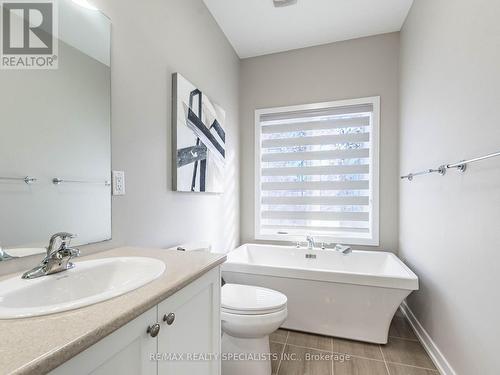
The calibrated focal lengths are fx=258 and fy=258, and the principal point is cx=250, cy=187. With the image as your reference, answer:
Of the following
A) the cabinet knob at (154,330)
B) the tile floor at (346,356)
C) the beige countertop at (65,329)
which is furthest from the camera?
the tile floor at (346,356)

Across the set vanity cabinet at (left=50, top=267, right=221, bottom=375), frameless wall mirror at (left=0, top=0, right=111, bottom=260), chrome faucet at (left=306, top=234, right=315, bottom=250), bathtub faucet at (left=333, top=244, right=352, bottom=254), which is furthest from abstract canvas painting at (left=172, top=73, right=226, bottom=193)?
bathtub faucet at (left=333, top=244, right=352, bottom=254)

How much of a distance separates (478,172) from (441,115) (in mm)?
593

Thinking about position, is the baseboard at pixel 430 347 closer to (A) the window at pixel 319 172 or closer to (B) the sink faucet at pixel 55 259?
(A) the window at pixel 319 172

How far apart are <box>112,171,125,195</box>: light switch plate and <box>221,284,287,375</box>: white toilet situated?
0.89m

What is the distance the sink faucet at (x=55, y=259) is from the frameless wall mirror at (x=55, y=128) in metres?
0.13

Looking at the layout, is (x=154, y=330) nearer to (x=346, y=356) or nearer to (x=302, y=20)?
(x=346, y=356)

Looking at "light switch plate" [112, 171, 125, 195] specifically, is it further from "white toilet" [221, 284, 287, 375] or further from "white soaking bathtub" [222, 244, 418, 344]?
"white soaking bathtub" [222, 244, 418, 344]

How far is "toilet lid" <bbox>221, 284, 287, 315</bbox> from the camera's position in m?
1.53

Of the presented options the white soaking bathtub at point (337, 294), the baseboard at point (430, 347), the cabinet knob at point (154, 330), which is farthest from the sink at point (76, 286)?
the baseboard at point (430, 347)

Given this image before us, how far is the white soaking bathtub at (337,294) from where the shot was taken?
1.89 meters

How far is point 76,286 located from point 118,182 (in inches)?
22.2

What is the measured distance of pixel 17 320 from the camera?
579 mm

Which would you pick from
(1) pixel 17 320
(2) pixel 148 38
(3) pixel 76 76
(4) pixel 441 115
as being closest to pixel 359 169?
(4) pixel 441 115

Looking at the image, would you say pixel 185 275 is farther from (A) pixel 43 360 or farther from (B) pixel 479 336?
(B) pixel 479 336
